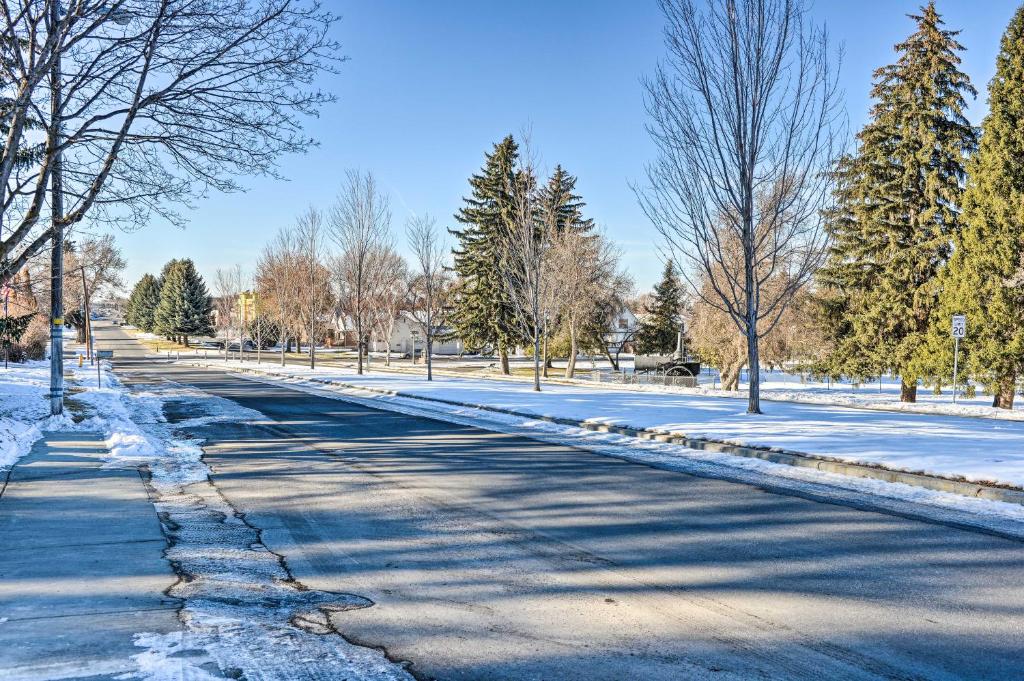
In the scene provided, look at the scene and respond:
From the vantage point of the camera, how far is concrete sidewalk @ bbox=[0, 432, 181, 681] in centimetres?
394

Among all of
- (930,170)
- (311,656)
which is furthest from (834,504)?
(930,170)

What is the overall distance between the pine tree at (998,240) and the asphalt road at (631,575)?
21.1m

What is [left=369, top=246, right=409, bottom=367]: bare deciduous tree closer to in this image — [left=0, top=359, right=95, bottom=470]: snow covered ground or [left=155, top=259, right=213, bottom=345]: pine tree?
[left=155, top=259, right=213, bottom=345]: pine tree

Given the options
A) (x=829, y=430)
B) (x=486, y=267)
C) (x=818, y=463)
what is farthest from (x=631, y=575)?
(x=486, y=267)

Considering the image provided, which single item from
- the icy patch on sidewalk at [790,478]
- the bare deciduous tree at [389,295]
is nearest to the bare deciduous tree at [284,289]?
the bare deciduous tree at [389,295]

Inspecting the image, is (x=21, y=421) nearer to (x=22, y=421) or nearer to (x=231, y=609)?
(x=22, y=421)

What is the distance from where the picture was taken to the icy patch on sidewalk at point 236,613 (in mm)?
3836

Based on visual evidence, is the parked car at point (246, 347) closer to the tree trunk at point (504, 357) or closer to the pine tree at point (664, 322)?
the tree trunk at point (504, 357)

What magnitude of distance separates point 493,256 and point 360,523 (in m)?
39.0

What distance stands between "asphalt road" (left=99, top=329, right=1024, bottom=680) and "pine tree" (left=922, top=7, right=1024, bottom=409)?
21.1 m

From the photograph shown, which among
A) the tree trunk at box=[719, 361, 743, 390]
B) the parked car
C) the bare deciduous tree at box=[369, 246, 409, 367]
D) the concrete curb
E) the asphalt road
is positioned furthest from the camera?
the parked car

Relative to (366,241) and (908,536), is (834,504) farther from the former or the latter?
(366,241)

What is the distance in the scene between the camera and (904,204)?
3003 centimetres

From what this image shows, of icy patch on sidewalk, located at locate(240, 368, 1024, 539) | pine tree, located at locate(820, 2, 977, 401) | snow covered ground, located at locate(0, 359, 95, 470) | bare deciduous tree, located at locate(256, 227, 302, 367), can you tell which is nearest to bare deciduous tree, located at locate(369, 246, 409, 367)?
bare deciduous tree, located at locate(256, 227, 302, 367)
